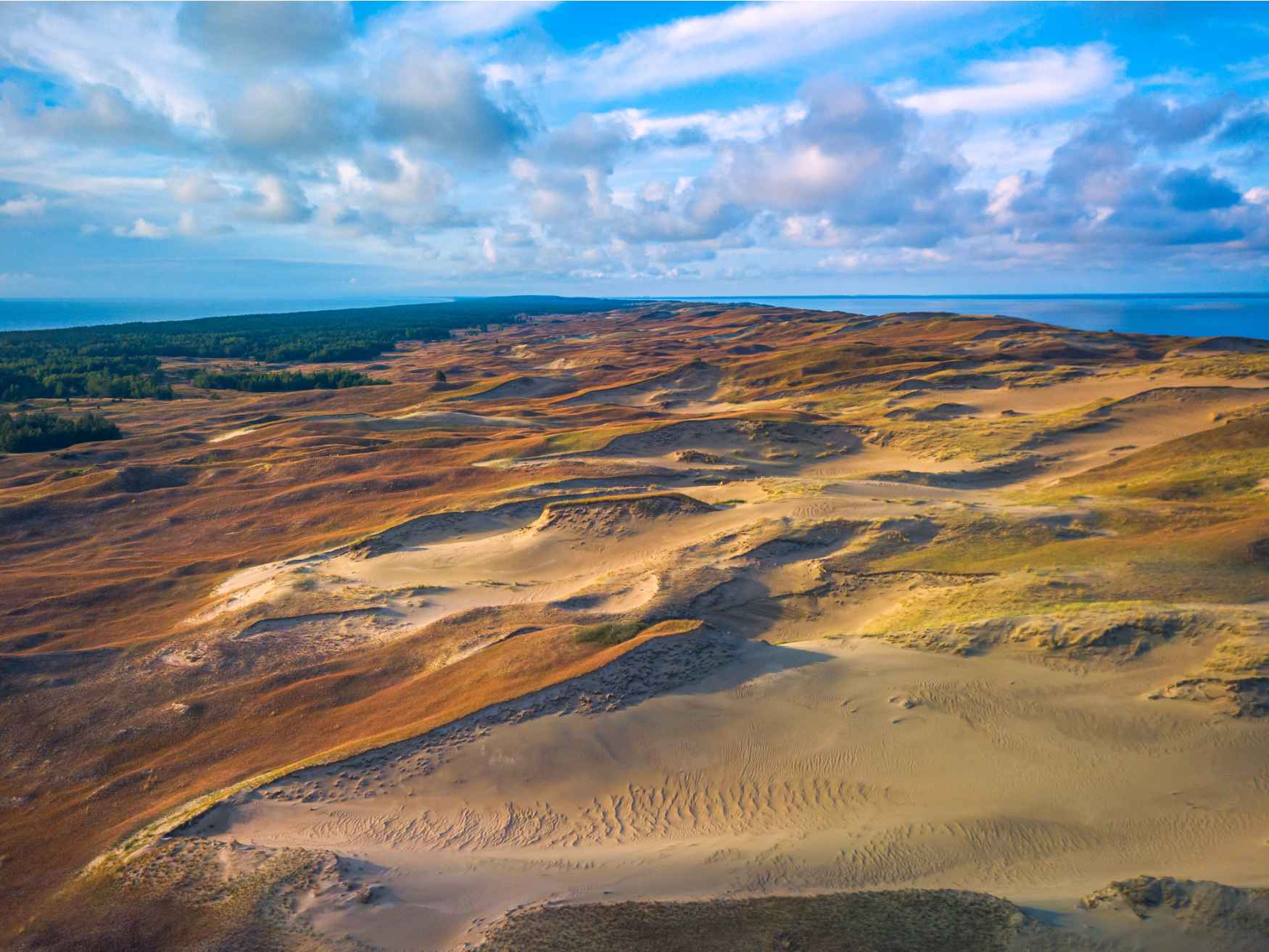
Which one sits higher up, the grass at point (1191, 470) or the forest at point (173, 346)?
the forest at point (173, 346)

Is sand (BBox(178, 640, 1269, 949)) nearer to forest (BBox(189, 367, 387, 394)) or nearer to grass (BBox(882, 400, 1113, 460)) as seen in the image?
grass (BBox(882, 400, 1113, 460))

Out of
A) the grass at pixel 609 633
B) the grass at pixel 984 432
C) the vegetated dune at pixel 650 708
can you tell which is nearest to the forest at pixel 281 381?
the vegetated dune at pixel 650 708

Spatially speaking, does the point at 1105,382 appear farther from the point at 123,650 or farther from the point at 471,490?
the point at 123,650

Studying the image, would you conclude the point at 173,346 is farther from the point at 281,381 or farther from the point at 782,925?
the point at 782,925

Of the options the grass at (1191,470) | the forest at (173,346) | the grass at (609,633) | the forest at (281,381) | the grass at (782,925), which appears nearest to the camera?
the grass at (782,925)

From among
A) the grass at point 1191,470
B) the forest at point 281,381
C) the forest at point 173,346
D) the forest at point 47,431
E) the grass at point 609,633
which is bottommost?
the grass at point 609,633

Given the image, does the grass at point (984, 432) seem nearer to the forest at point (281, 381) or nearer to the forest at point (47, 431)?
the forest at point (47, 431)

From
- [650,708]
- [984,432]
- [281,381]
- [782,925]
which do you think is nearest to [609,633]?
[650,708]

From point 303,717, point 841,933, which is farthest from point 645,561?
point 841,933

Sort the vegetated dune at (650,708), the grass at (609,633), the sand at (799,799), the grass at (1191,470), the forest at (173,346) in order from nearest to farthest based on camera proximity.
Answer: the vegetated dune at (650,708)
the sand at (799,799)
the grass at (609,633)
the grass at (1191,470)
the forest at (173,346)

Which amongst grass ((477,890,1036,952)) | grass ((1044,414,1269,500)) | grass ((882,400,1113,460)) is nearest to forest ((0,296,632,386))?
grass ((882,400,1113,460))
